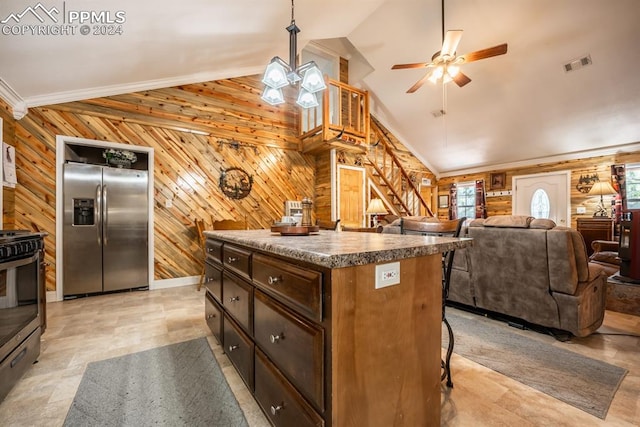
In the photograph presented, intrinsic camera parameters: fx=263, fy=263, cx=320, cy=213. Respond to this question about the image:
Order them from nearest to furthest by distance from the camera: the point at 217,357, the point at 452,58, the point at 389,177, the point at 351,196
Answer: the point at 217,357 → the point at 452,58 → the point at 351,196 → the point at 389,177

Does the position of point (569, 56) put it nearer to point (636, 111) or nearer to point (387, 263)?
point (636, 111)

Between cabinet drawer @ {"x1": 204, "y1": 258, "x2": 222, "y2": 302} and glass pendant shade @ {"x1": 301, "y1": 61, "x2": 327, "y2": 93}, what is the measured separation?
6.28ft

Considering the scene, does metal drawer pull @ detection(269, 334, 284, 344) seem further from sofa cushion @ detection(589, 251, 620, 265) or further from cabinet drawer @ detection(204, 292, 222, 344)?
sofa cushion @ detection(589, 251, 620, 265)

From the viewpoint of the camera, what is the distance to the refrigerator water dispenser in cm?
355

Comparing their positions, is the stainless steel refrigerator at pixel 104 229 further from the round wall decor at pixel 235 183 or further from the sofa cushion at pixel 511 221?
the sofa cushion at pixel 511 221

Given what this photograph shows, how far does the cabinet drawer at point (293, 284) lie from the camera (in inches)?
35.6

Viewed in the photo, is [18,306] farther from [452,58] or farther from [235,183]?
[452,58]

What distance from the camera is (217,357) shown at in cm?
202

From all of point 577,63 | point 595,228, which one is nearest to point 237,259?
point 577,63

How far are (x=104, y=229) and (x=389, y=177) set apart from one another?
5929 millimetres

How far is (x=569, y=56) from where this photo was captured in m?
4.38

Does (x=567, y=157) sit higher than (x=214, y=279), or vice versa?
(x=567, y=157)

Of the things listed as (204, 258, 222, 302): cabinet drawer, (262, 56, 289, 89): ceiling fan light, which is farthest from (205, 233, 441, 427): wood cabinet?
(262, 56, 289, 89): ceiling fan light

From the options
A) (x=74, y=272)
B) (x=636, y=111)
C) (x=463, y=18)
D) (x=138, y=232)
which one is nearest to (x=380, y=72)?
(x=463, y=18)
